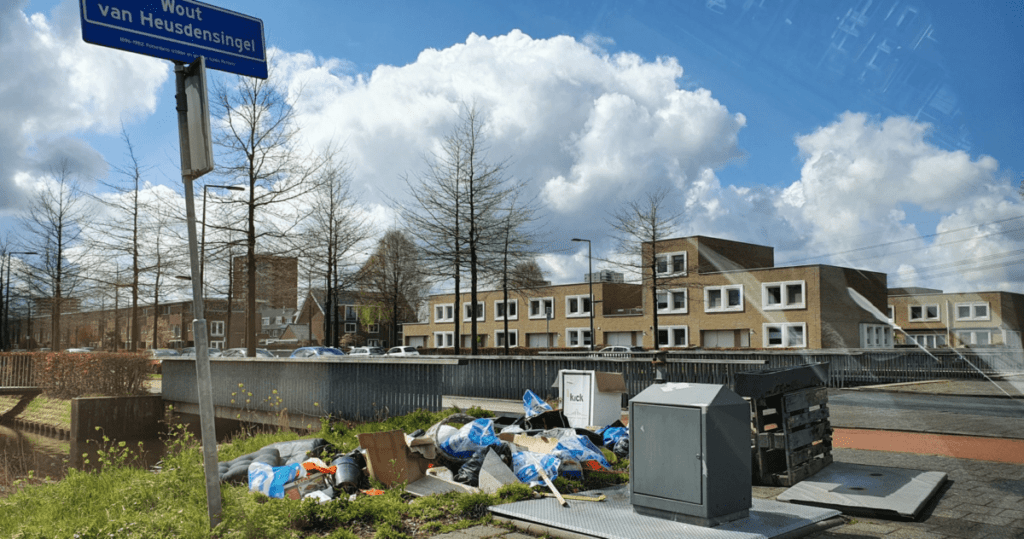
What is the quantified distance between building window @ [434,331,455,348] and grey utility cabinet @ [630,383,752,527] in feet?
217

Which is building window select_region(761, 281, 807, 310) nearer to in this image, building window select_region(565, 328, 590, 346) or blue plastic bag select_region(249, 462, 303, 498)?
blue plastic bag select_region(249, 462, 303, 498)

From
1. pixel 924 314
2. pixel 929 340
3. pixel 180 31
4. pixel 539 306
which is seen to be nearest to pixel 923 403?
pixel 929 340

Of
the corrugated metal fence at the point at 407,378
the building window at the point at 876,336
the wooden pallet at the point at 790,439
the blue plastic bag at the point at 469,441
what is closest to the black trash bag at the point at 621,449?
the wooden pallet at the point at 790,439

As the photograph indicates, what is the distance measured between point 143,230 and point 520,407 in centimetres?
2219

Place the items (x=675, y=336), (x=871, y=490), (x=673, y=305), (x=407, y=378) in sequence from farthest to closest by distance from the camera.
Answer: (x=675, y=336) < (x=673, y=305) < (x=407, y=378) < (x=871, y=490)

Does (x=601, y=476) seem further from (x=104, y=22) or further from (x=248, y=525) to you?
(x=104, y=22)

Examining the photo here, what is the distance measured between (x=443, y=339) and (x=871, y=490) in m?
67.0

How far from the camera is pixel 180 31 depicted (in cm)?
480

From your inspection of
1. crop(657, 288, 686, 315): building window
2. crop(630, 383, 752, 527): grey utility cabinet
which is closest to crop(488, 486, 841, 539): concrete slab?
crop(630, 383, 752, 527): grey utility cabinet

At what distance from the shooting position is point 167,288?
29578 millimetres

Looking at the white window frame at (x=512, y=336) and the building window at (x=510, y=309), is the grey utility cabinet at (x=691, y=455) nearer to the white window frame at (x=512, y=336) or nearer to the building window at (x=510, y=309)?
the building window at (x=510, y=309)

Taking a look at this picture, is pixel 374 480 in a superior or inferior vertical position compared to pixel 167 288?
inferior

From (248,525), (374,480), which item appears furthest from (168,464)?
(248,525)

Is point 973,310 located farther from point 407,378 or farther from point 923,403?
point 407,378
